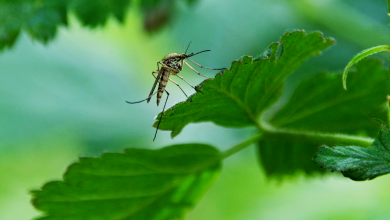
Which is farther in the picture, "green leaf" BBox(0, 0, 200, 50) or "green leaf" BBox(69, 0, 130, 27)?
"green leaf" BBox(69, 0, 130, 27)

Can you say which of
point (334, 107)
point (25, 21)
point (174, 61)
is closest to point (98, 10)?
point (25, 21)

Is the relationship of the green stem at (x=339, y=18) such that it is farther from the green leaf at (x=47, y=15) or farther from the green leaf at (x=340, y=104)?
the green leaf at (x=47, y=15)

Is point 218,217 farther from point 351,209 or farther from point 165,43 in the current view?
point 165,43

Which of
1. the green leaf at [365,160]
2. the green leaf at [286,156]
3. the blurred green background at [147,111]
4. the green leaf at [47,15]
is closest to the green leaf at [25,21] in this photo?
the green leaf at [47,15]

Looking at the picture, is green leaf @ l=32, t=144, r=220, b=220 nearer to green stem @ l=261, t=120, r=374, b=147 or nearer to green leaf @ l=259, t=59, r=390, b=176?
green stem @ l=261, t=120, r=374, b=147

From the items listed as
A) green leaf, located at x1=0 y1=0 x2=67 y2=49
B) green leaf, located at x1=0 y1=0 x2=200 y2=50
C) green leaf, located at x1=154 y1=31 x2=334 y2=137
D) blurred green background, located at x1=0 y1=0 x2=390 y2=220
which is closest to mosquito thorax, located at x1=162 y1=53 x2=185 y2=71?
green leaf, located at x1=0 y1=0 x2=200 y2=50

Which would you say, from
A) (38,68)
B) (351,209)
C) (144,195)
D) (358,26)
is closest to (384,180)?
(351,209)

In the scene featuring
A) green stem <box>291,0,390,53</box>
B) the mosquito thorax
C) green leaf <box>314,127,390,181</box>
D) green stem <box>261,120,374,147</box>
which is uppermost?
green stem <box>291,0,390,53</box>
